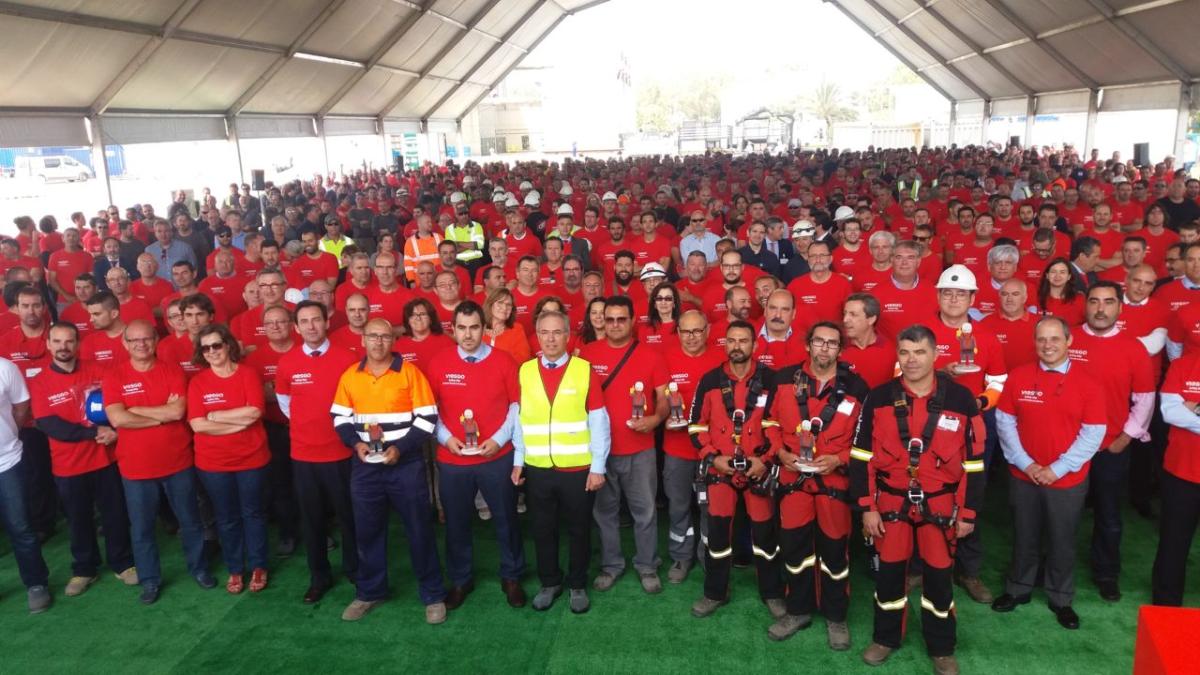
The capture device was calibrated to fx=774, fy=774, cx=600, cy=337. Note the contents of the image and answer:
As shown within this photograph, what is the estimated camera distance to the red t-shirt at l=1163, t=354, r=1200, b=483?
429cm

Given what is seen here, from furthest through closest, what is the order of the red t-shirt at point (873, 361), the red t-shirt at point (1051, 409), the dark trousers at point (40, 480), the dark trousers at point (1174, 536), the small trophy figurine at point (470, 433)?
the dark trousers at point (40, 480) → the red t-shirt at point (873, 361) → the small trophy figurine at point (470, 433) → the dark trousers at point (1174, 536) → the red t-shirt at point (1051, 409)

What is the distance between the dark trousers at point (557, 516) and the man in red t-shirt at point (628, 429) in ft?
0.88

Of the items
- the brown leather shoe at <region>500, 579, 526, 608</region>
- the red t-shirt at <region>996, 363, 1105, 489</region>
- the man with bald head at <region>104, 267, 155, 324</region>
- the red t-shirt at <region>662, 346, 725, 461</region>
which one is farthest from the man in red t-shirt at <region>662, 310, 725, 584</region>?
the man with bald head at <region>104, 267, 155, 324</region>

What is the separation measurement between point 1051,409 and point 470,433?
3.31 m

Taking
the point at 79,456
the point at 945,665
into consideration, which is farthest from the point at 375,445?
the point at 945,665

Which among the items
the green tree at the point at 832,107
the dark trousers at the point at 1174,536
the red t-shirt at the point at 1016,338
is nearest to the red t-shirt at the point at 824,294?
the red t-shirt at the point at 1016,338

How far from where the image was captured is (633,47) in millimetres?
102812

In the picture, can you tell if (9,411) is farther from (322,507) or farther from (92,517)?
(322,507)

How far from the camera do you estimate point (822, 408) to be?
4309mm

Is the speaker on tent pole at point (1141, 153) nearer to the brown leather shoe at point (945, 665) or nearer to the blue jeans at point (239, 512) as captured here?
the brown leather shoe at point (945, 665)

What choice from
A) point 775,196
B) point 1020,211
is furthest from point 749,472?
point 775,196

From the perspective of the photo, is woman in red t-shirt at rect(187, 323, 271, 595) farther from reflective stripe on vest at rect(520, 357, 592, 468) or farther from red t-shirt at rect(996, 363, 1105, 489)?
red t-shirt at rect(996, 363, 1105, 489)

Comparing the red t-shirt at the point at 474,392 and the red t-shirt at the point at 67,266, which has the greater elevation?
the red t-shirt at the point at 67,266

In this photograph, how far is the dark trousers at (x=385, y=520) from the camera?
482cm
